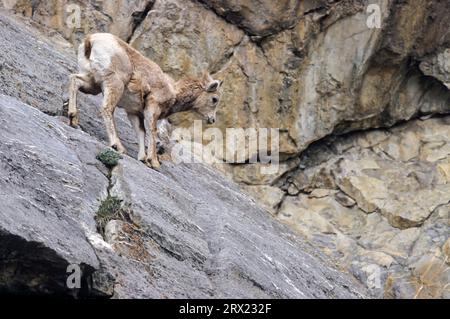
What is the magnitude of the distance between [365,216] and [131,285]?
13.3 meters

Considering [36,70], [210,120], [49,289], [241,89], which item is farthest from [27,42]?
[49,289]

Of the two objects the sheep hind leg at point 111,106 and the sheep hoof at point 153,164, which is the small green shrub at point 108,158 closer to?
the sheep hind leg at point 111,106

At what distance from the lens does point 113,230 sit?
47.7 ft

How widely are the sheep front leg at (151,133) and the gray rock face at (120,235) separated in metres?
0.48

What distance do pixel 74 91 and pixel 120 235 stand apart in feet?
14.3

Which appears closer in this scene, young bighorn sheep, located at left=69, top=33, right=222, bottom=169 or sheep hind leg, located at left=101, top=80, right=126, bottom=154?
sheep hind leg, located at left=101, top=80, right=126, bottom=154

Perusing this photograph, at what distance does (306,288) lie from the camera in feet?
54.4

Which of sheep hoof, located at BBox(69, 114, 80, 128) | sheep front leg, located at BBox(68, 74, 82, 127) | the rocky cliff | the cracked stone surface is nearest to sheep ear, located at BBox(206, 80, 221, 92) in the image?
sheep front leg, located at BBox(68, 74, 82, 127)

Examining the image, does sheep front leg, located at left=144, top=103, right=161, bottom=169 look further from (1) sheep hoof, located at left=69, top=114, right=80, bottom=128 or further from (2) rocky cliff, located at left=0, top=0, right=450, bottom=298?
(2) rocky cliff, located at left=0, top=0, right=450, bottom=298

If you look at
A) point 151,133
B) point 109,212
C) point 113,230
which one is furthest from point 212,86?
point 113,230

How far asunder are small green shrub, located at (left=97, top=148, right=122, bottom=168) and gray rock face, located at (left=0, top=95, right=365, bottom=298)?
5.6 inches

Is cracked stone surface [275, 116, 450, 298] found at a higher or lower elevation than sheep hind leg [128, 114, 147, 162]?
lower

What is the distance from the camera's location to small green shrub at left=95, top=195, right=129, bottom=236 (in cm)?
1472

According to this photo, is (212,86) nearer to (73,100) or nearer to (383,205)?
(73,100)
